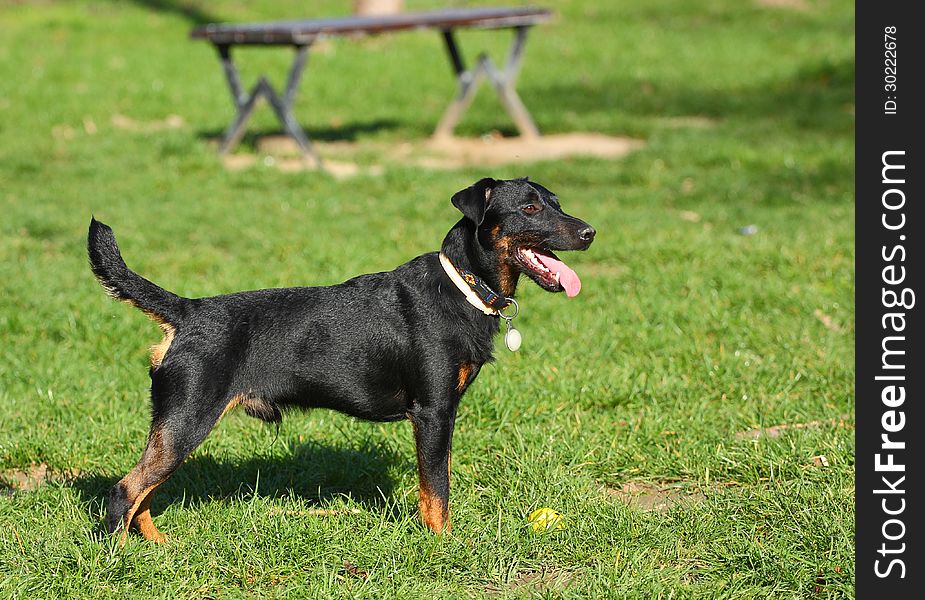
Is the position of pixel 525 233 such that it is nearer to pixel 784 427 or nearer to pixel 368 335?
pixel 368 335

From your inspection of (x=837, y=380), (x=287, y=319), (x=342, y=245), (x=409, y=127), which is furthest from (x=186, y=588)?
(x=409, y=127)

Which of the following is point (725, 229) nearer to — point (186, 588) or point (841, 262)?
point (841, 262)

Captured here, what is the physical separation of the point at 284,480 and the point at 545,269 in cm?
158

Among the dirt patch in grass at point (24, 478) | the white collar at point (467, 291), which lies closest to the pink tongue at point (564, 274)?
the white collar at point (467, 291)

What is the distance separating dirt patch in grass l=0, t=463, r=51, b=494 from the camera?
4.75 m

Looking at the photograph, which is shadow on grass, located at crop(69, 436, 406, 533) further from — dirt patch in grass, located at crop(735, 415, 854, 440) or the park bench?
the park bench

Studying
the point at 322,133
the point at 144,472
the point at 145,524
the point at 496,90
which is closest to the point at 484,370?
the point at 145,524

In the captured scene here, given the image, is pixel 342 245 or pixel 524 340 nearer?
pixel 524 340

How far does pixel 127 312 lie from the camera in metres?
6.86

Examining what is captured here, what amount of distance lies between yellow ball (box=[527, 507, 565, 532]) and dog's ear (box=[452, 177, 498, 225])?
4.08ft

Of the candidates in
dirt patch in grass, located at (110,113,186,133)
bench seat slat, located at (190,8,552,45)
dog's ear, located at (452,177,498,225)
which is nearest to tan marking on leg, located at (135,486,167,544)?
dog's ear, located at (452,177,498,225)

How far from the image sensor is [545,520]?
14.4 feet

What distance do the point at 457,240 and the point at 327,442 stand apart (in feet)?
4.81

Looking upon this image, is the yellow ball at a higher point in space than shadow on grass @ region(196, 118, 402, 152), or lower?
lower
